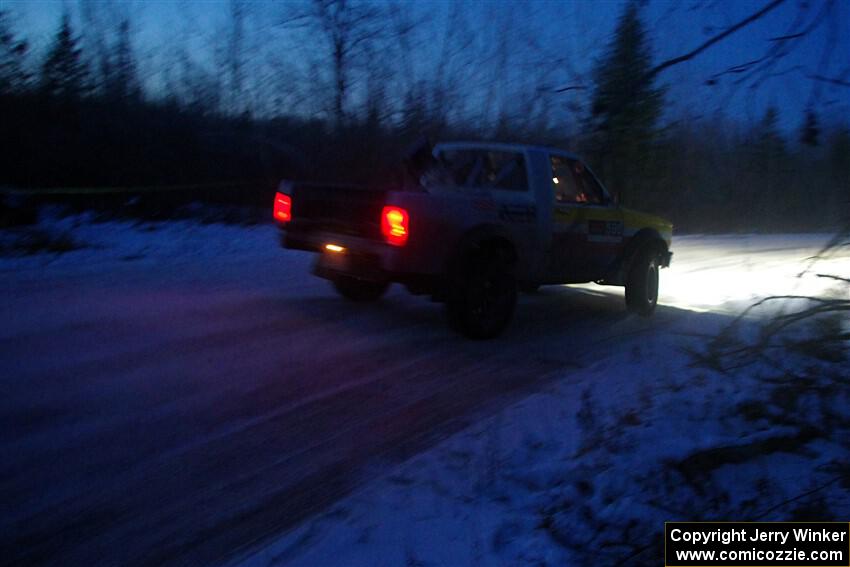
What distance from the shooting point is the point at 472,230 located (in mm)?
7473

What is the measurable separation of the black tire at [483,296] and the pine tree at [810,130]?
3.49m

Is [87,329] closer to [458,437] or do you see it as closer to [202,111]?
[458,437]

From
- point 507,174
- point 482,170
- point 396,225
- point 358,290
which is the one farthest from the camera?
point 358,290

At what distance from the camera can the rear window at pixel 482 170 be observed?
820 cm

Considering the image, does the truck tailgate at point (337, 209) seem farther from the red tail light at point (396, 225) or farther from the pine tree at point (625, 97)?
the pine tree at point (625, 97)

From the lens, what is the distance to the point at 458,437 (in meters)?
5.09

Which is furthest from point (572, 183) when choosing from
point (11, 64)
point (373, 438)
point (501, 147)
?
point (11, 64)

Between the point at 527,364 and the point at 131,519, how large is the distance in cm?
407

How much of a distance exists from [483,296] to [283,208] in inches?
90.2

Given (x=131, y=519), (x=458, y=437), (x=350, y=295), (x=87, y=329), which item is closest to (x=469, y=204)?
(x=350, y=295)

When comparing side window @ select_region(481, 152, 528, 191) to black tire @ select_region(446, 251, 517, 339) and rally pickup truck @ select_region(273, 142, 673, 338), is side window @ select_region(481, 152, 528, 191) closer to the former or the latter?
rally pickup truck @ select_region(273, 142, 673, 338)

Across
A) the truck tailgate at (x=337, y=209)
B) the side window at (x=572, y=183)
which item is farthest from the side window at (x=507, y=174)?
the truck tailgate at (x=337, y=209)

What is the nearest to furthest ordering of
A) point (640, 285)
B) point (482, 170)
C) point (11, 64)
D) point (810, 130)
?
1. point (810, 130)
2. point (482, 170)
3. point (640, 285)
4. point (11, 64)

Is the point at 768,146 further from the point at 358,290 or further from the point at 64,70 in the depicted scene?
the point at 64,70
